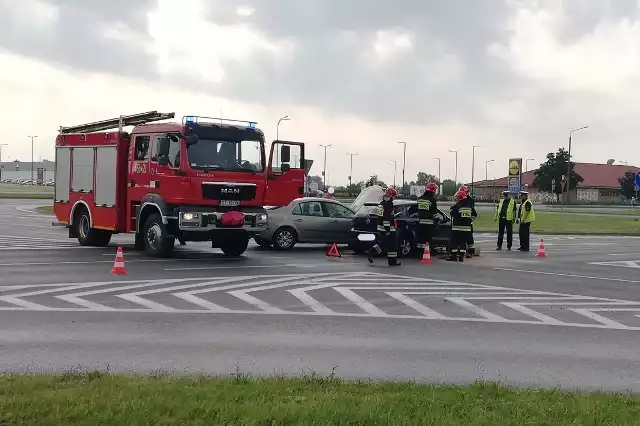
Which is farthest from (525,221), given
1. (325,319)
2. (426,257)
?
(325,319)

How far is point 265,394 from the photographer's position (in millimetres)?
5629

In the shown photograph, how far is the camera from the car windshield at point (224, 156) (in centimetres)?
1664

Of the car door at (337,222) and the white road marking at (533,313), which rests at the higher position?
the car door at (337,222)

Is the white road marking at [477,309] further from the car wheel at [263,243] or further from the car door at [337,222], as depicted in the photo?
the car wheel at [263,243]

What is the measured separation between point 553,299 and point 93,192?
12310mm

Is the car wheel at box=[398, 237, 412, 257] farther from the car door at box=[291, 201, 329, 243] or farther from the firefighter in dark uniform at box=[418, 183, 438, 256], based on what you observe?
the car door at box=[291, 201, 329, 243]

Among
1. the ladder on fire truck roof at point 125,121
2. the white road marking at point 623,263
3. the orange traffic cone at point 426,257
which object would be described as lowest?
the white road marking at point 623,263

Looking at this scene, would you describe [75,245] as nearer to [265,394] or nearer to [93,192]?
[93,192]

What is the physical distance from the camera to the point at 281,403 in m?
5.33

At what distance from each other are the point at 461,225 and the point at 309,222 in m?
4.57

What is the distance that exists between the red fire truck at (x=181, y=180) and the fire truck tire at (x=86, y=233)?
0.08 meters

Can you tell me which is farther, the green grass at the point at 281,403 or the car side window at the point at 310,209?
the car side window at the point at 310,209

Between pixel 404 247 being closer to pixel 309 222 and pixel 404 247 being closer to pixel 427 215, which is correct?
pixel 427 215

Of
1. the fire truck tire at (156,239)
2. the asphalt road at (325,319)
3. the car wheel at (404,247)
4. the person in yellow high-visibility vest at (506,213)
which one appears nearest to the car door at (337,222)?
the car wheel at (404,247)
